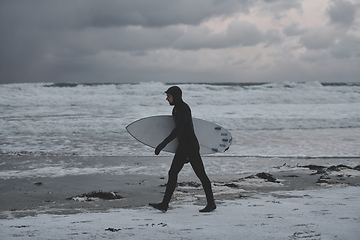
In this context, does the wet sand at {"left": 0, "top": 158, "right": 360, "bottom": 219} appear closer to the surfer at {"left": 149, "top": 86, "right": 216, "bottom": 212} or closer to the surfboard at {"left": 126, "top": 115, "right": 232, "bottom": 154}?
the surfer at {"left": 149, "top": 86, "right": 216, "bottom": 212}

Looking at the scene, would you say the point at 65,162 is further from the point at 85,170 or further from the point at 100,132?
the point at 100,132

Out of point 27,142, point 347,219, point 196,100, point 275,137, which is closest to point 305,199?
point 347,219

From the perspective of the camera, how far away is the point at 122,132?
504 inches

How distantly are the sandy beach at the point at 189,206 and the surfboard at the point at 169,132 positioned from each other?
0.75 metres

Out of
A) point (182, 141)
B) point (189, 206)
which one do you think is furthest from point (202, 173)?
point (189, 206)

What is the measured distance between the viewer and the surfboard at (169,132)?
5.12 meters

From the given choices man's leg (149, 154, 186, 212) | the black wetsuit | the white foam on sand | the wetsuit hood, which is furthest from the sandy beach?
the wetsuit hood

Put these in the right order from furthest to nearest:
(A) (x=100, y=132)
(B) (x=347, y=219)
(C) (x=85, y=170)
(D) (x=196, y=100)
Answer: (D) (x=196, y=100) < (A) (x=100, y=132) < (C) (x=85, y=170) < (B) (x=347, y=219)

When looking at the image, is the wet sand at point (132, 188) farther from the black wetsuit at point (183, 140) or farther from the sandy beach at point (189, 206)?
the black wetsuit at point (183, 140)

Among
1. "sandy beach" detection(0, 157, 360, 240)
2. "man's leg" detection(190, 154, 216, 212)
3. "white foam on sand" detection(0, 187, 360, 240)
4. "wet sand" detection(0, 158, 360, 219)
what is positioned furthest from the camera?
"wet sand" detection(0, 158, 360, 219)

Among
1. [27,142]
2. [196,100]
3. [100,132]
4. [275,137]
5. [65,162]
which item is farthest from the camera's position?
[196,100]

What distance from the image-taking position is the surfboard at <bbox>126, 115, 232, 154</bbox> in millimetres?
5121

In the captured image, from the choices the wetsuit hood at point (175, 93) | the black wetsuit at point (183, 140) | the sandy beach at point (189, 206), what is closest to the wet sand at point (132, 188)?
the sandy beach at point (189, 206)

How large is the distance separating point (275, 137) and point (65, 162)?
6.62 metres
